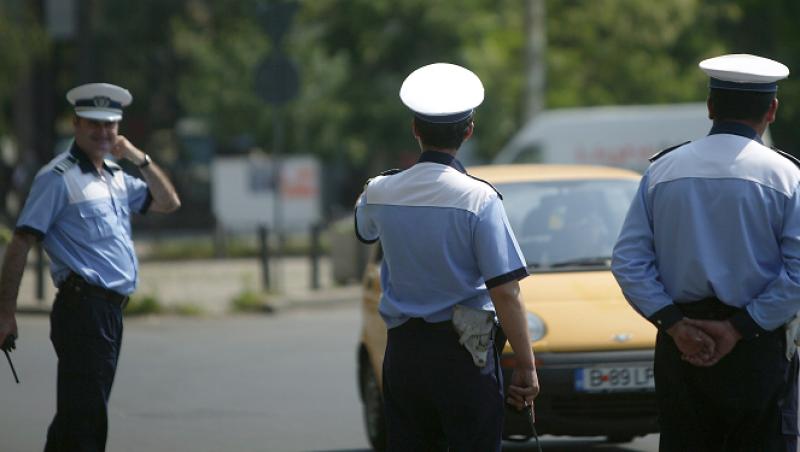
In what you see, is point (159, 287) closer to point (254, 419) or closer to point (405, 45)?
point (254, 419)

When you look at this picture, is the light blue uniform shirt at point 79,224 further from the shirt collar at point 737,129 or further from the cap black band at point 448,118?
the shirt collar at point 737,129

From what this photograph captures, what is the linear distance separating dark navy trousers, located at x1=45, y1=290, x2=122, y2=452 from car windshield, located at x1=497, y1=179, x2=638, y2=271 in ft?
8.46

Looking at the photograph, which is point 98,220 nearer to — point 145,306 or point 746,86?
point 746,86

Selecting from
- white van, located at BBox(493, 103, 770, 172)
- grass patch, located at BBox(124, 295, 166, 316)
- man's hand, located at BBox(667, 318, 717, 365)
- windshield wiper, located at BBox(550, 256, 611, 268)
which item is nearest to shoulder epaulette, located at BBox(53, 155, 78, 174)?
windshield wiper, located at BBox(550, 256, 611, 268)

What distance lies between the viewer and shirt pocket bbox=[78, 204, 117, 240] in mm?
6219

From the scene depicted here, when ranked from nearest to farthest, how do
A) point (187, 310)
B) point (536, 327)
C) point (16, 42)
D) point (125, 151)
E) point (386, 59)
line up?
point (125, 151), point (536, 327), point (187, 310), point (16, 42), point (386, 59)

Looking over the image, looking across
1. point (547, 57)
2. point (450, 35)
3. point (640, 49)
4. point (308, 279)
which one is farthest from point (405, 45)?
point (308, 279)

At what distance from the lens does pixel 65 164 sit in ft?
20.5

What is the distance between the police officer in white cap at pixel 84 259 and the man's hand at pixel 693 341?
2.51 meters

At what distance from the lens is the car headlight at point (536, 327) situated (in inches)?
279

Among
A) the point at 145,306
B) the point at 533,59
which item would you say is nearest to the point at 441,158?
the point at 145,306

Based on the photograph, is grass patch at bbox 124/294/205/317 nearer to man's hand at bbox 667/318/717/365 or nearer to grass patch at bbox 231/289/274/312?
grass patch at bbox 231/289/274/312

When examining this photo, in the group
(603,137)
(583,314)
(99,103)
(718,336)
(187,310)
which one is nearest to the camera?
(718,336)

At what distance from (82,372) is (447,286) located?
1947 mm
